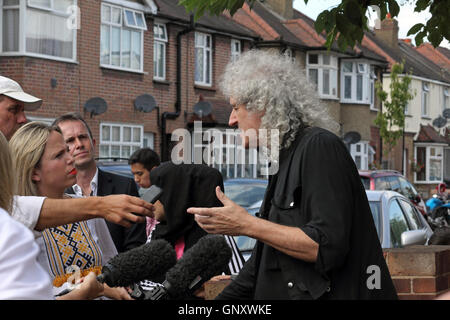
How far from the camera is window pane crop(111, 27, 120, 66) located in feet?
78.6

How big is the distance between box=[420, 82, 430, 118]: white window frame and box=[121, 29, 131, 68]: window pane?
84.7ft

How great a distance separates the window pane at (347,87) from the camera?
1461 inches

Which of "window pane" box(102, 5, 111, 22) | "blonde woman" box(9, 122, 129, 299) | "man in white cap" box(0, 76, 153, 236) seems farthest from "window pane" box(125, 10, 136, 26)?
"man in white cap" box(0, 76, 153, 236)

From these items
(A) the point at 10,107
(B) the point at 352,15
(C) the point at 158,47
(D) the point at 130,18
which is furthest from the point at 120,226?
(C) the point at 158,47

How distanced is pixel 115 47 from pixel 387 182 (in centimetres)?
1106

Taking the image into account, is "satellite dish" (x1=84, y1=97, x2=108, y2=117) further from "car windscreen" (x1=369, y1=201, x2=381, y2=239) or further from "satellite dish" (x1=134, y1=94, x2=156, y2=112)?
"car windscreen" (x1=369, y1=201, x2=381, y2=239)

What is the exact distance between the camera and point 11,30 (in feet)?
69.3

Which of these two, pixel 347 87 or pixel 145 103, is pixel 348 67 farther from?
pixel 145 103

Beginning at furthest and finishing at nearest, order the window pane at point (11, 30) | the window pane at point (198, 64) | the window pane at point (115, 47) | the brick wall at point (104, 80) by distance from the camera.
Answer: the window pane at point (198, 64)
the window pane at point (115, 47)
the window pane at point (11, 30)
the brick wall at point (104, 80)

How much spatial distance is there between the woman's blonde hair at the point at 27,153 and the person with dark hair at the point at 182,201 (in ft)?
4.70

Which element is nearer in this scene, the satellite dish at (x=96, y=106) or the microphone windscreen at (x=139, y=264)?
the microphone windscreen at (x=139, y=264)

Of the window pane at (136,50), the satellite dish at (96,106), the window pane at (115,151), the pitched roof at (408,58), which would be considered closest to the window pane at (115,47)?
the window pane at (136,50)

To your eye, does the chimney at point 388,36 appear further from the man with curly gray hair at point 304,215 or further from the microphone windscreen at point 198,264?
the microphone windscreen at point 198,264

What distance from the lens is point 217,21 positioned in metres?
28.9
